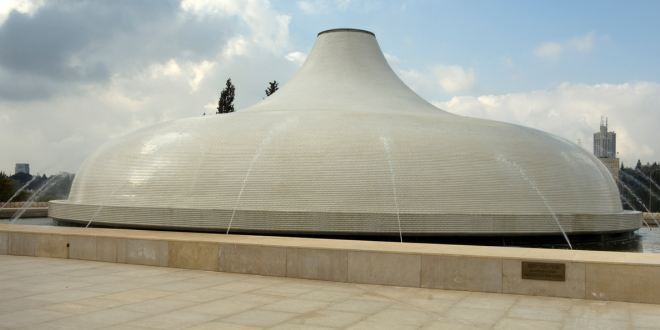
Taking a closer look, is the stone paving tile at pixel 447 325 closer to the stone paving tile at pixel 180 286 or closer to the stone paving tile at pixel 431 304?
the stone paving tile at pixel 431 304

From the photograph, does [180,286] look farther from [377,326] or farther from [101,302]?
[377,326]

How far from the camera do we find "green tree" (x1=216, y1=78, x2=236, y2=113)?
149 ft

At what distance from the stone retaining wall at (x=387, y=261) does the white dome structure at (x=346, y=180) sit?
4.36 meters

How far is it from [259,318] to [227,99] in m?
40.8

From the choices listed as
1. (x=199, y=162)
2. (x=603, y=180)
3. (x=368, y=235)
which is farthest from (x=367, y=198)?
(x=603, y=180)

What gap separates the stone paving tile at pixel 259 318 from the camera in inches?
227

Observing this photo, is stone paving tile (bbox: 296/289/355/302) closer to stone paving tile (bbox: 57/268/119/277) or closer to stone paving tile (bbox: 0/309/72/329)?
stone paving tile (bbox: 0/309/72/329)

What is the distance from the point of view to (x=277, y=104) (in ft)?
68.2

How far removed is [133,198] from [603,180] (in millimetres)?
13257

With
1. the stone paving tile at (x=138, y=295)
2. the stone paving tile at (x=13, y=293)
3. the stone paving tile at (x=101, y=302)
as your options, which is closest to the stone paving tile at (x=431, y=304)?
the stone paving tile at (x=138, y=295)

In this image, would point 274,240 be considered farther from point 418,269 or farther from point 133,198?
point 133,198

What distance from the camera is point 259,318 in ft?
19.5

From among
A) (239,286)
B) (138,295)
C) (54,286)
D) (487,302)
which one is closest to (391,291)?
(487,302)

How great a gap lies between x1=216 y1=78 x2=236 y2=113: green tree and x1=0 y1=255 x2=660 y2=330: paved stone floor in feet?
124
